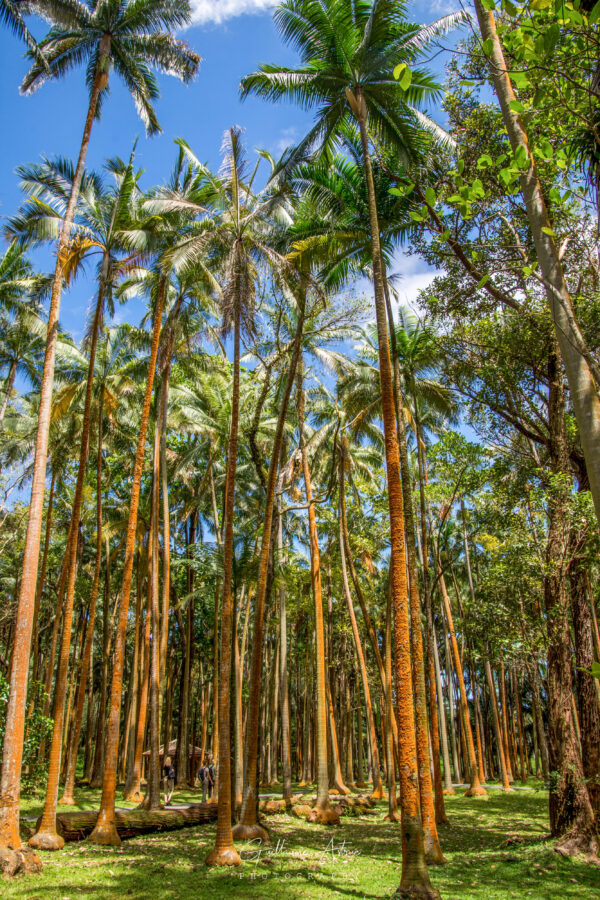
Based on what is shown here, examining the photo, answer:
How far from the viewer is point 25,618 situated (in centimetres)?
1053

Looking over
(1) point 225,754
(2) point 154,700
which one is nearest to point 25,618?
(1) point 225,754

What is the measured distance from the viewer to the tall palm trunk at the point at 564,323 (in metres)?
3.74

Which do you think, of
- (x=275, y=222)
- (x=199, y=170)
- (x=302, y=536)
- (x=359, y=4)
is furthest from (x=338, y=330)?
(x=302, y=536)

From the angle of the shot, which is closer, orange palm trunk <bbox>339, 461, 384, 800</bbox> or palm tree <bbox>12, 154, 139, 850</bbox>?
palm tree <bbox>12, 154, 139, 850</bbox>

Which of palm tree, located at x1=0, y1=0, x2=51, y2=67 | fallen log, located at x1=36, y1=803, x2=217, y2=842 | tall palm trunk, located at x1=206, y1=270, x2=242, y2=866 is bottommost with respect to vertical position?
fallen log, located at x1=36, y1=803, x2=217, y2=842

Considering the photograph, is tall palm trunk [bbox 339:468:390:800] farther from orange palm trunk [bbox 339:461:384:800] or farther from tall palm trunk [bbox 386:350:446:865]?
tall palm trunk [bbox 386:350:446:865]

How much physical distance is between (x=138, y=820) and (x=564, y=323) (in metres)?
15.2

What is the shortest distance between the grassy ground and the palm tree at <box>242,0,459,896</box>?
10.6 feet

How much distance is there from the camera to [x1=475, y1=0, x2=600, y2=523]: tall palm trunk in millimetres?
3736

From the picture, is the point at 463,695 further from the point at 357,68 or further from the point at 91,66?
the point at 91,66

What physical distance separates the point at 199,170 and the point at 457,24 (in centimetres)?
711

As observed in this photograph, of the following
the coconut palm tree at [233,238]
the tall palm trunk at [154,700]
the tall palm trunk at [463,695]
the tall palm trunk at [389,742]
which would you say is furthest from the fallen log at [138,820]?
the tall palm trunk at [463,695]

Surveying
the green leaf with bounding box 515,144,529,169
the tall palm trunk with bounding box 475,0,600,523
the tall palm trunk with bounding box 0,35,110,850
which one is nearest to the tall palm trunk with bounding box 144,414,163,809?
the tall palm trunk with bounding box 0,35,110,850

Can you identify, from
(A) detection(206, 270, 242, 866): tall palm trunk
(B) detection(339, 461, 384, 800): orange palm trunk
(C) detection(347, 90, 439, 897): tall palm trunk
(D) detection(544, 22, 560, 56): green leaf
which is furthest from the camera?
(B) detection(339, 461, 384, 800): orange palm trunk
